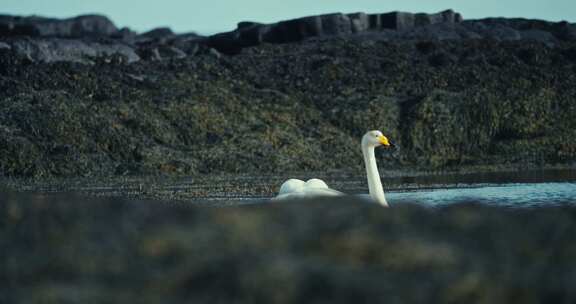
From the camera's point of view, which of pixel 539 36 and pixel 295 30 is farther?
pixel 295 30

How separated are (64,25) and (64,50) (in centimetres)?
4183

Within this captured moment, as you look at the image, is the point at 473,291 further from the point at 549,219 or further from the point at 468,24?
the point at 468,24

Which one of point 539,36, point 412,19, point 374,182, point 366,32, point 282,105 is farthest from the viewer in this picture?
point 412,19

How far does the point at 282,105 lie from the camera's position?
113ft

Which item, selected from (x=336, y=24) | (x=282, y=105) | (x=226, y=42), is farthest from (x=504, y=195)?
(x=226, y=42)

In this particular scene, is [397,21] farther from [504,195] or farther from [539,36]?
[504,195]

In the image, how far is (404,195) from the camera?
20.3 meters

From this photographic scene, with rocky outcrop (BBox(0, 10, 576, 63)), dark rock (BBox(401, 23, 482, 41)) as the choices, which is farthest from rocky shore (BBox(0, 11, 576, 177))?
rocky outcrop (BBox(0, 10, 576, 63))

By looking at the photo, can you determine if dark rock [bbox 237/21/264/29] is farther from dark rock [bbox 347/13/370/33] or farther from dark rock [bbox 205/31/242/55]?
dark rock [bbox 347/13/370/33]

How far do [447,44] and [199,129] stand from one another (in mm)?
16661

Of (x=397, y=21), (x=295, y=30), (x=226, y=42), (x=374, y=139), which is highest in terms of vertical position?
(x=374, y=139)

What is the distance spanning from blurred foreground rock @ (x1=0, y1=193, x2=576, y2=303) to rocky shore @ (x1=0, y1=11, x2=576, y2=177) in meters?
19.8

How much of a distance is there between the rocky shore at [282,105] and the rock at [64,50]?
3.3 inches

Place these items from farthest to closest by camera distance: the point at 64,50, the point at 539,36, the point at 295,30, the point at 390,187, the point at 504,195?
the point at 295,30, the point at 539,36, the point at 64,50, the point at 390,187, the point at 504,195
